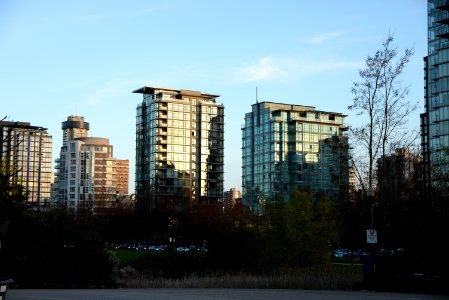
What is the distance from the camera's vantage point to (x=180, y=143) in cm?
16950

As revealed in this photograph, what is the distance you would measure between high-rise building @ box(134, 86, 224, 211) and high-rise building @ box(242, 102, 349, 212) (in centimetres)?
995

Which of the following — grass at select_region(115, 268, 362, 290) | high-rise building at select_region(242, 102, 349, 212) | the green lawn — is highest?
high-rise building at select_region(242, 102, 349, 212)

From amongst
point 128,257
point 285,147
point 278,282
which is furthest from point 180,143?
point 278,282

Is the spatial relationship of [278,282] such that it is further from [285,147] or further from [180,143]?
[285,147]

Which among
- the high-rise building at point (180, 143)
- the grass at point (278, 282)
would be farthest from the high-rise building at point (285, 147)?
the grass at point (278, 282)

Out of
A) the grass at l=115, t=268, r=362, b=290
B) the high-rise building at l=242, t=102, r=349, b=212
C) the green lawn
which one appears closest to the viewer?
the grass at l=115, t=268, r=362, b=290

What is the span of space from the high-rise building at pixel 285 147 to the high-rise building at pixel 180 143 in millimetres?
9945

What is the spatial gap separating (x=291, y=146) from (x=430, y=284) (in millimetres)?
151749

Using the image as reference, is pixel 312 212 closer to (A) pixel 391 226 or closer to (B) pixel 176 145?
(A) pixel 391 226

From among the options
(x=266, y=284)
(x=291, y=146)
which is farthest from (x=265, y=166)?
(x=266, y=284)

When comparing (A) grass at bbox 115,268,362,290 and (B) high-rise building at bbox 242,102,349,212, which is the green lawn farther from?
(B) high-rise building at bbox 242,102,349,212

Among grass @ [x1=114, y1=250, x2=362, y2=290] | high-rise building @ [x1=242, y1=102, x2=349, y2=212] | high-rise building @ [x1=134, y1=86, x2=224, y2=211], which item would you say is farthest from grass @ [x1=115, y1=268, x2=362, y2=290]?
high-rise building @ [x1=242, y1=102, x2=349, y2=212]

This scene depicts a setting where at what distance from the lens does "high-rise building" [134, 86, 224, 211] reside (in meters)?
165

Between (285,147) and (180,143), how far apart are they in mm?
25545
